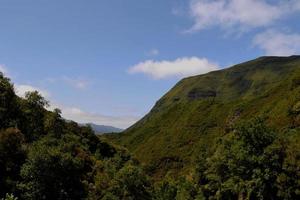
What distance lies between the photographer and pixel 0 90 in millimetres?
86125

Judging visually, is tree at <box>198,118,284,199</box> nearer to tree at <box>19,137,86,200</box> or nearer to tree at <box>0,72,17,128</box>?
tree at <box>19,137,86,200</box>

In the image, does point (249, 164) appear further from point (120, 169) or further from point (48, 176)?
point (48, 176)

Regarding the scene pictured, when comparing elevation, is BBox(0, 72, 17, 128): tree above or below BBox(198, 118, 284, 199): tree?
above

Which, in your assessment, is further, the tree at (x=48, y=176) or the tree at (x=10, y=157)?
the tree at (x=10, y=157)

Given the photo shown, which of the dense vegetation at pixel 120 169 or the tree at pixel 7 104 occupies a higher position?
the tree at pixel 7 104

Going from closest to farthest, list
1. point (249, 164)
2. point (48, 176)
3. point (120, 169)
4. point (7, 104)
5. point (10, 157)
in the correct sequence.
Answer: point (48, 176)
point (249, 164)
point (10, 157)
point (120, 169)
point (7, 104)

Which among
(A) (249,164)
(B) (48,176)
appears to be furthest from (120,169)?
(A) (249,164)

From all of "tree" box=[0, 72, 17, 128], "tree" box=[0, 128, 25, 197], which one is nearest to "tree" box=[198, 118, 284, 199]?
"tree" box=[0, 128, 25, 197]

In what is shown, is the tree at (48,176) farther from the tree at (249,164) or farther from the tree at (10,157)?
the tree at (249,164)

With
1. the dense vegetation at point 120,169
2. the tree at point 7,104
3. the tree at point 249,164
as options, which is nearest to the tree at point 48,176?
the dense vegetation at point 120,169

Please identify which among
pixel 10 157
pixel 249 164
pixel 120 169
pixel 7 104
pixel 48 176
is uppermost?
pixel 7 104

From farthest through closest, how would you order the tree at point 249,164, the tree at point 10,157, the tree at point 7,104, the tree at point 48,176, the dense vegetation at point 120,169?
1. the tree at point 7,104
2. the tree at point 10,157
3. the tree at point 249,164
4. the dense vegetation at point 120,169
5. the tree at point 48,176

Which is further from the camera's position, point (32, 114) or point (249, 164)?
point (32, 114)

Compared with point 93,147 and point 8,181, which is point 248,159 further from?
point 93,147
